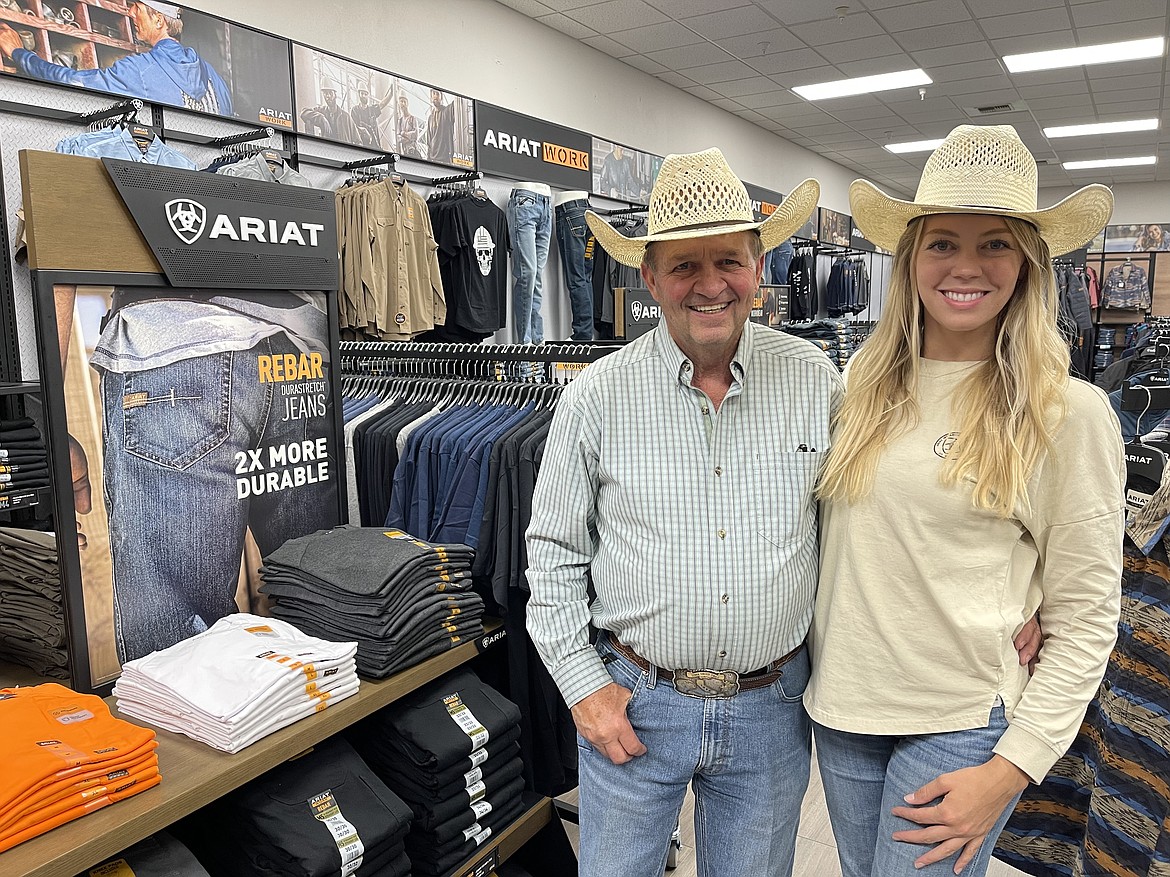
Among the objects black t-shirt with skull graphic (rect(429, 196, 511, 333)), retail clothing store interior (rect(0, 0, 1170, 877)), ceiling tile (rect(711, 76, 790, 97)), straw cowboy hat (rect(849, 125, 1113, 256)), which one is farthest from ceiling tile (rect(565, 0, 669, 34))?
straw cowboy hat (rect(849, 125, 1113, 256))

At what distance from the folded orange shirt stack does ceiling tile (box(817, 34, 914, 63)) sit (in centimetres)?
759

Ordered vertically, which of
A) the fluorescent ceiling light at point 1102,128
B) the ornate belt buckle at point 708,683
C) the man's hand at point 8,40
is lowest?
the ornate belt buckle at point 708,683

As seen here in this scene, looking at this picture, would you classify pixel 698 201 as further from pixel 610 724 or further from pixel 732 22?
pixel 732 22

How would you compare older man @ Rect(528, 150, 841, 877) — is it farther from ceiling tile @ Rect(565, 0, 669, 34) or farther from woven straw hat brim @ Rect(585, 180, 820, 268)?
ceiling tile @ Rect(565, 0, 669, 34)

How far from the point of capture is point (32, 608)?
1738 mm

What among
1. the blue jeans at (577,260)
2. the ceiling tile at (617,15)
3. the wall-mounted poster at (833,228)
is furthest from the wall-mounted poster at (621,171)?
the wall-mounted poster at (833,228)

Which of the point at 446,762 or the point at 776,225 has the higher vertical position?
the point at 776,225

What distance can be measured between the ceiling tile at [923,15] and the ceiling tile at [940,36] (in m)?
0.11

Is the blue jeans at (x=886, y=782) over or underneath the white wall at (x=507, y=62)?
underneath

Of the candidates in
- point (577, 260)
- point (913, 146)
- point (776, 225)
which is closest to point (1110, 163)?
point (913, 146)

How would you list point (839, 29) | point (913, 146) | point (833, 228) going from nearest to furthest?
1. point (839, 29)
2. point (913, 146)
3. point (833, 228)

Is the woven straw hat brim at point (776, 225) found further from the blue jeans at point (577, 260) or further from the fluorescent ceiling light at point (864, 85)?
the fluorescent ceiling light at point (864, 85)

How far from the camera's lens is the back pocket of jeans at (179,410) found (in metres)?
1.70

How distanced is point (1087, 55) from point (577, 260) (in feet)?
16.9
